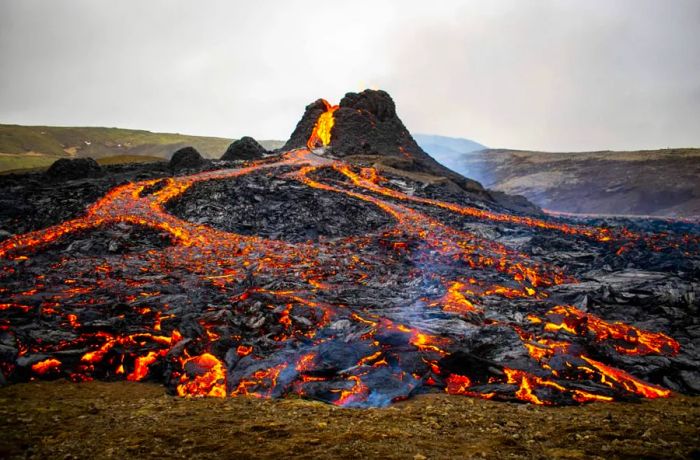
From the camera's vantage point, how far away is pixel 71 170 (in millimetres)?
33531

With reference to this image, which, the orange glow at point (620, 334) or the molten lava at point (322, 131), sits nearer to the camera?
the orange glow at point (620, 334)

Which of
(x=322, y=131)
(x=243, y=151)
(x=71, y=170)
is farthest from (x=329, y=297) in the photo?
(x=322, y=131)

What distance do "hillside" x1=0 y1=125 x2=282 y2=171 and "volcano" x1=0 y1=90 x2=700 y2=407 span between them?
337ft

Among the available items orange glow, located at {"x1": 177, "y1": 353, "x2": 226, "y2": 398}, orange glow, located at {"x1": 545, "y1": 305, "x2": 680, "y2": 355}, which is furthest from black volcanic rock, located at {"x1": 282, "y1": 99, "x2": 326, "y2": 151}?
orange glow, located at {"x1": 177, "y1": 353, "x2": 226, "y2": 398}

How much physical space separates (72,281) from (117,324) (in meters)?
5.50

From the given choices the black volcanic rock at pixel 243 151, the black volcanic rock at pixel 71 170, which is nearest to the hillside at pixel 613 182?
the black volcanic rock at pixel 243 151

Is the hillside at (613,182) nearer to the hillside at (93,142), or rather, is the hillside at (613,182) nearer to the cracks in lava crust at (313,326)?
the cracks in lava crust at (313,326)

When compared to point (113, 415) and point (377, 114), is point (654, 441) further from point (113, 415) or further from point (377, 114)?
point (377, 114)

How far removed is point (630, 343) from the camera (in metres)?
9.91

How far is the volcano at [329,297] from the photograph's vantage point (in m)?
7.93

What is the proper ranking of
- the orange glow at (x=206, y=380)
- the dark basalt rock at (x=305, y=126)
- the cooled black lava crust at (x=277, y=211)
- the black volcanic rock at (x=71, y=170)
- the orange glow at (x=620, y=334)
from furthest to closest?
1. the dark basalt rock at (x=305, y=126)
2. the black volcanic rock at (x=71, y=170)
3. the cooled black lava crust at (x=277, y=211)
4. the orange glow at (x=620, y=334)
5. the orange glow at (x=206, y=380)

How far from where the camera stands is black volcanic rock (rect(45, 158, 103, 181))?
3262 cm

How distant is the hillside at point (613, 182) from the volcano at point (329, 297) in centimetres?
4401

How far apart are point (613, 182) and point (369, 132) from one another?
53857 millimetres
